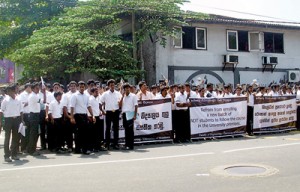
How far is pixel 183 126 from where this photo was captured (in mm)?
12555

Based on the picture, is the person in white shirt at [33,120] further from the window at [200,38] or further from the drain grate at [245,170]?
the window at [200,38]

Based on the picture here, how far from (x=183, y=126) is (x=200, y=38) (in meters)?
11.7

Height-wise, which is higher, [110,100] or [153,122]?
[110,100]

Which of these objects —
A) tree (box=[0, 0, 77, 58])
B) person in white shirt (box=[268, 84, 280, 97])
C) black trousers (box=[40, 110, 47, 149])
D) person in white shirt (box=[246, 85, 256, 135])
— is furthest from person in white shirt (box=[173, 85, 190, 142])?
tree (box=[0, 0, 77, 58])

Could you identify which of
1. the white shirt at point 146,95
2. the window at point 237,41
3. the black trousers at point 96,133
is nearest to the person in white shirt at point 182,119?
the white shirt at point 146,95

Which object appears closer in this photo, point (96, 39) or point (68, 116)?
point (68, 116)

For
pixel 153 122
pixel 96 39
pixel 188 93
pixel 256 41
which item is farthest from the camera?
pixel 256 41

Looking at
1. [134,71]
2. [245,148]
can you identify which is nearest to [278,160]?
[245,148]

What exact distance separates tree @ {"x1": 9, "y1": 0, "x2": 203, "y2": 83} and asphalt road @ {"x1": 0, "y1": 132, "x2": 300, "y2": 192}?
26.9ft

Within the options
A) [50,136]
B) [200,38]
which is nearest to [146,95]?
[50,136]

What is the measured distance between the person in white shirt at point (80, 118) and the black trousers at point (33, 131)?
41.3 inches

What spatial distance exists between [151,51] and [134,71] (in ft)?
10.3

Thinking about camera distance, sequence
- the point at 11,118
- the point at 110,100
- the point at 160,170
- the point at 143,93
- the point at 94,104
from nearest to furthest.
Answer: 1. the point at 160,170
2. the point at 11,118
3. the point at 94,104
4. the point at 110,100
5. the point at 143,93

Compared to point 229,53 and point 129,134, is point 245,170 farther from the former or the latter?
point 229,53
